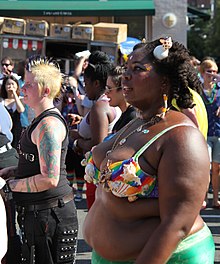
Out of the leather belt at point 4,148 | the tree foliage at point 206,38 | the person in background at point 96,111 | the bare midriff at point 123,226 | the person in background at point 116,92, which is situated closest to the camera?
the bare midriff at point 123,226

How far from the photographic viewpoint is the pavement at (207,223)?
5800 millimetres

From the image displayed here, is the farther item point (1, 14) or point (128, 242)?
point (1, 14)

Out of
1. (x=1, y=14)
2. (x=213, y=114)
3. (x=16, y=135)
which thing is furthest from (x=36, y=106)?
(x=1, y=14)

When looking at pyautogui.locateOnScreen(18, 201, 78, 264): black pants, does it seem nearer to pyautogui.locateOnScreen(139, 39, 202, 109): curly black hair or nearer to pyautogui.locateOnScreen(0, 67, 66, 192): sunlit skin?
pyautogui.locateOnScreen(0, 67, 66, 192): sunlit skin

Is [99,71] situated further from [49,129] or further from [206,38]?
[206,38]

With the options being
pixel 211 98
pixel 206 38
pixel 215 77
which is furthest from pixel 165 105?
pixel 206 38

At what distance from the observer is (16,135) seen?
893 centimetres

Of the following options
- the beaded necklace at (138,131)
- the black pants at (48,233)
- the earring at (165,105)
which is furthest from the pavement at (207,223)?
the earring at (165,105)

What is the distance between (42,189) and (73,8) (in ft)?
45.3

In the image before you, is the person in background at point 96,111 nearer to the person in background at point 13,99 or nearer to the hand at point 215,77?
the hand at point 215,77

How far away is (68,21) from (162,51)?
15917 mm

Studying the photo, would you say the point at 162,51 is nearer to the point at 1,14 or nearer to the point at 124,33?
the point at 124,33

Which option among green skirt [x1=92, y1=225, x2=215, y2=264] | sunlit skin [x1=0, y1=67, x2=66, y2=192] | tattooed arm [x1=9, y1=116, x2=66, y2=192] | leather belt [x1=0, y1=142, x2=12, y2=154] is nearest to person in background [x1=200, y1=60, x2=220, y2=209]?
leather belt [x1=0, y1=142, x2=12, y2=154]

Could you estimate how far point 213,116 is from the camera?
8.05 m
